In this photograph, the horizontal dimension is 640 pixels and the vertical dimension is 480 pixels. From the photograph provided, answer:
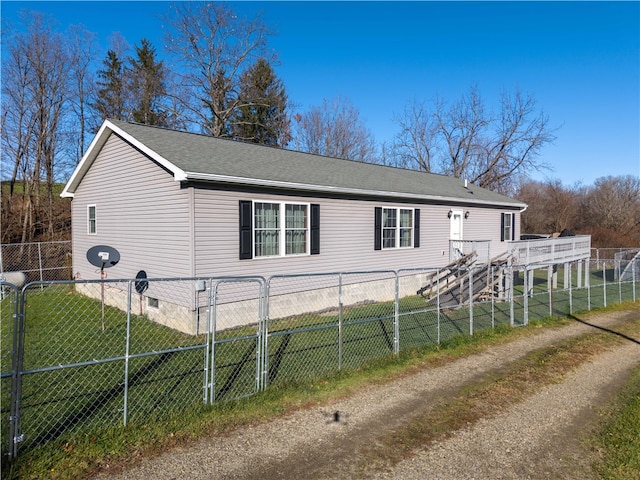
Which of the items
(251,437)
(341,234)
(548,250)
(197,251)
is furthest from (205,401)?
(548,250)

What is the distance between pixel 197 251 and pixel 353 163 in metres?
9.38

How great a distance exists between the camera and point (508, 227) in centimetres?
1980

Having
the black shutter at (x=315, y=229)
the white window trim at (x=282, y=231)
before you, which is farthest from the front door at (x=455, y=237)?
the white window trim at (x=282, y=231)

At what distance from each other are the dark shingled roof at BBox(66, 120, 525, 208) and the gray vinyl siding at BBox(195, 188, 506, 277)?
17.9 inches

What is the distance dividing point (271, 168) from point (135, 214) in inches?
151

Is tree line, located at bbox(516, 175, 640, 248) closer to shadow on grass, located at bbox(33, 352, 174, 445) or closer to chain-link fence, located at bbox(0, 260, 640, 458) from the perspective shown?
chain-link fence, located at bbox(0, 260, 640, 458)

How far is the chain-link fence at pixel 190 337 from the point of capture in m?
4.73

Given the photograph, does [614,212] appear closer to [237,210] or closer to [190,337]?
[237,210]

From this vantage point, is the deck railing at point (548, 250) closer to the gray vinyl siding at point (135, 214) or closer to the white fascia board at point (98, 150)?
the gray vinyl siding at point (135, 214)

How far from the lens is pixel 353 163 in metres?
16.8

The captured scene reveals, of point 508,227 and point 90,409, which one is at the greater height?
point 508,227

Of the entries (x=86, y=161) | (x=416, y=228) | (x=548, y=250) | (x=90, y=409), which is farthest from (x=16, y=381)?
(x=548, y=250)

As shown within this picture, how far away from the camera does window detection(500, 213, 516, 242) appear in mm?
19359

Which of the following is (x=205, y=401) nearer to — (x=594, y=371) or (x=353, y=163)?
(x=594, y=371)
